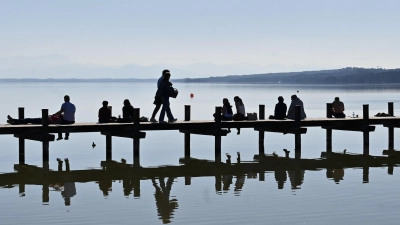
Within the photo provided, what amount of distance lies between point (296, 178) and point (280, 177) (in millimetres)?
614

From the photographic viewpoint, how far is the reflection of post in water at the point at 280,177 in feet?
79.8

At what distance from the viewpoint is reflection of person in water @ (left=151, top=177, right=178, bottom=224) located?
1895 cm

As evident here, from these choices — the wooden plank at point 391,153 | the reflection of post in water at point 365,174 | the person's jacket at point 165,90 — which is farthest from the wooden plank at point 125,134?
the wooden plank at point 391,153

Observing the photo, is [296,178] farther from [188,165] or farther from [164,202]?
[164,202]

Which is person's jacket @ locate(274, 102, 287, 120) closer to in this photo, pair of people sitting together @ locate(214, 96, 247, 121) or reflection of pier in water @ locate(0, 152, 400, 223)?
pair of people sitting together @ locate(214, 96, 247, 121)

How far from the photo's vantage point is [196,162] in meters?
30.6

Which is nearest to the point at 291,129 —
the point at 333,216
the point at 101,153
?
the point at 101,153

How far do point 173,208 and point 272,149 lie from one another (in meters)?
Result: 17.2

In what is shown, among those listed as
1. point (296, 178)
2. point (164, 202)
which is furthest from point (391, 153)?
point (164, 202)

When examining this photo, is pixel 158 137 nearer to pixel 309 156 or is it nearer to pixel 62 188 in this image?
pixel 309 156

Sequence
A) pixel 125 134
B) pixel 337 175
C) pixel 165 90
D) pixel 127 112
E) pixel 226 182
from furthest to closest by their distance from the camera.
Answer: pixel 127 112, pixel 125 134, pixel 165 90, pixel 337 175, pixel 226 182

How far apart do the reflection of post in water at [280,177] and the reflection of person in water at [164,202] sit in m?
3.63

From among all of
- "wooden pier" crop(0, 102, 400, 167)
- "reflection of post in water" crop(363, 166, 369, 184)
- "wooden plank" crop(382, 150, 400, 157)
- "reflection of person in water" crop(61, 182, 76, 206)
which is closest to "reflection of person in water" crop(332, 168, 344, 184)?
"reflection of post in water" crop(363, 166, 369, 184)

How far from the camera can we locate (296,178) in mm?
25625
